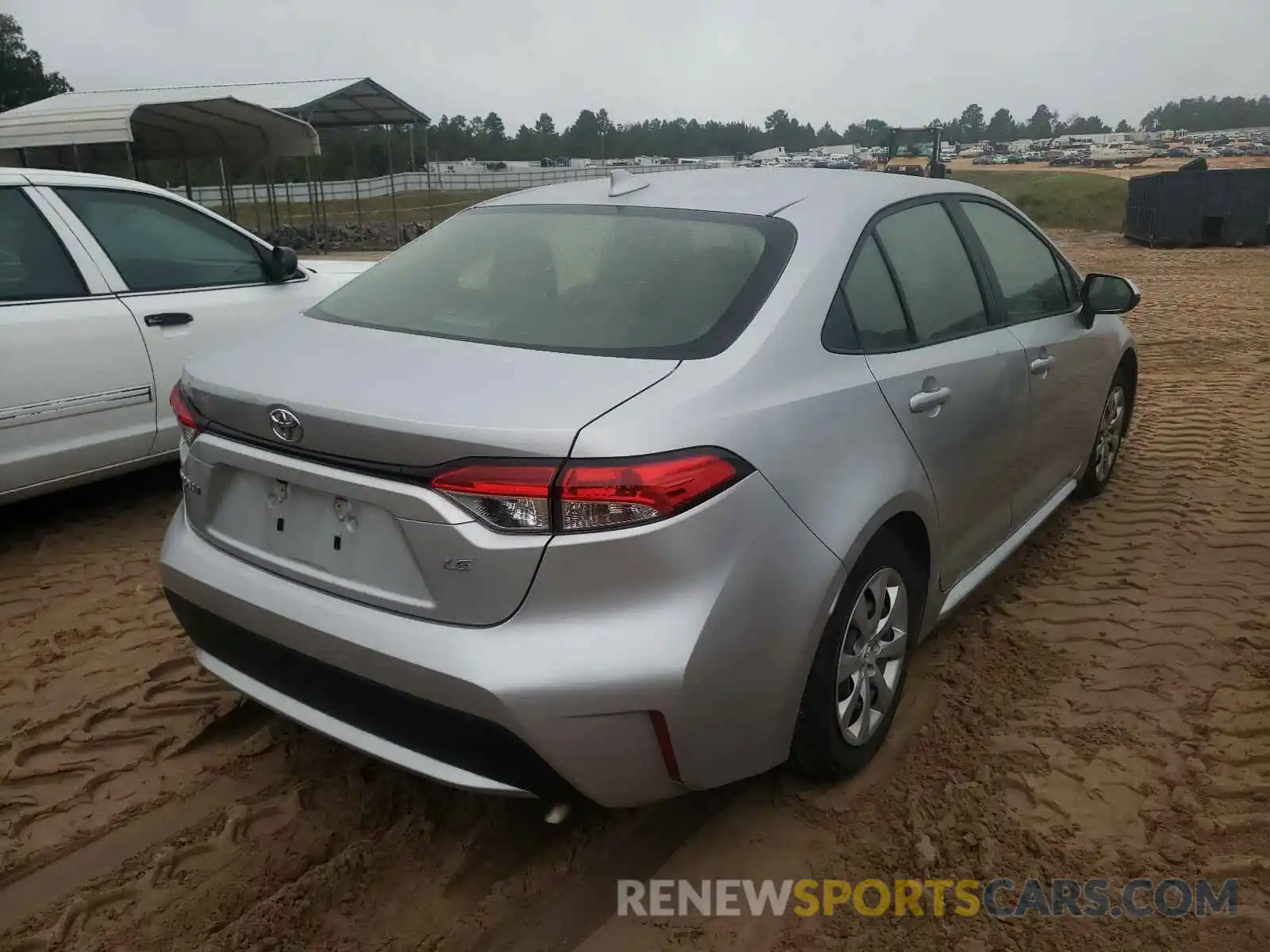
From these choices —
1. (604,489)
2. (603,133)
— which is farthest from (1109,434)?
(603,133)

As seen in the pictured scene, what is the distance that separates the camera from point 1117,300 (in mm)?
4109

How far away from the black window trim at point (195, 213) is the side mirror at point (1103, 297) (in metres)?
4.00

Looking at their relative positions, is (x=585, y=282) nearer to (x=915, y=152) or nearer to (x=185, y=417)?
(x=185, y=417)

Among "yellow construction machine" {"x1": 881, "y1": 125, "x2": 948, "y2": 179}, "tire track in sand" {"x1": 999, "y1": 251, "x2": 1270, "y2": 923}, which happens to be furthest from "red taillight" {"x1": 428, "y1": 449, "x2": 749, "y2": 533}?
"yellow construction machine" {"x1": 881, "y1": 125, "x2": 948, "y2": 179}

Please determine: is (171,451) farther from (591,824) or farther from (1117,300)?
(1117,300)

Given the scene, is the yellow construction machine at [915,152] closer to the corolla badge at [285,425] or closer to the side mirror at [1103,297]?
the side mirror at [1103,297]

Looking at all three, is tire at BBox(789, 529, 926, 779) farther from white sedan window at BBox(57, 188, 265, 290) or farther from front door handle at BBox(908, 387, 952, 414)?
white sedan window at BBox(57, 188, 265, 290)

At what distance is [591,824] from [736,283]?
1.46 meters

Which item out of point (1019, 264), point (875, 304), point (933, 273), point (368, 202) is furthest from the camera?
point (368, 202)

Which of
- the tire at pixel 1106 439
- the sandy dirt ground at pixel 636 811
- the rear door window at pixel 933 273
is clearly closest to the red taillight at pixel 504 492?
the sandy dirt ground at pixel 636 811

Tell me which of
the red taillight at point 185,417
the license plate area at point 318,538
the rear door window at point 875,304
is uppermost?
the rear door window at point 875,304

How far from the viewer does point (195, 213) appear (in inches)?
198

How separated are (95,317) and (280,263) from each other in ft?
3.57

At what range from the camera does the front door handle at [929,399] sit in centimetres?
271
